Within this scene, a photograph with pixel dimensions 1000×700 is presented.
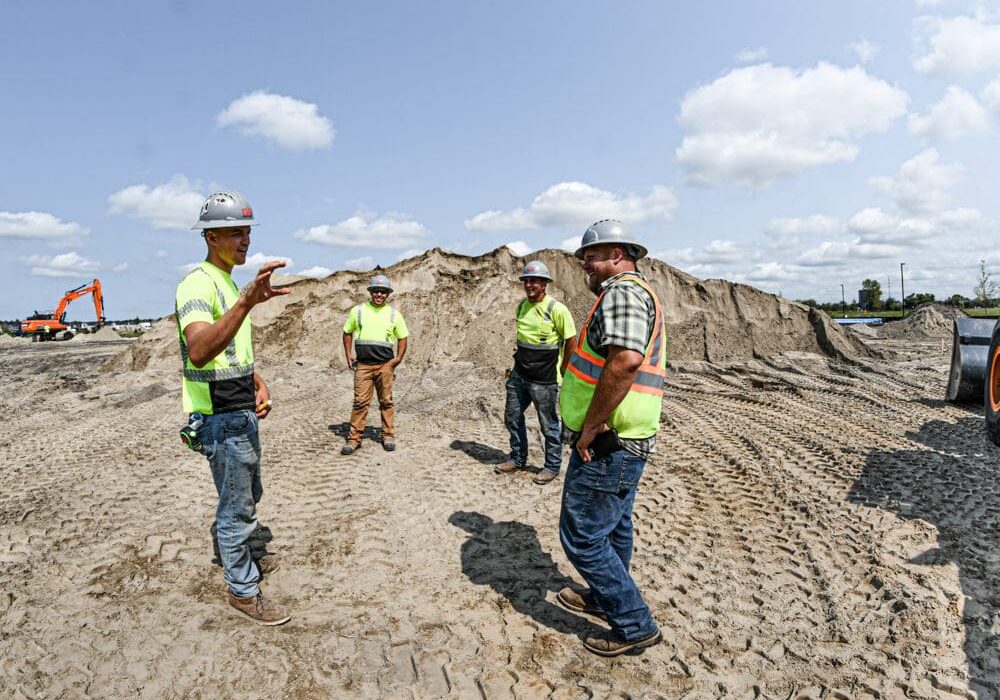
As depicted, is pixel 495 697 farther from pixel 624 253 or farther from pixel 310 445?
pixel 310 445

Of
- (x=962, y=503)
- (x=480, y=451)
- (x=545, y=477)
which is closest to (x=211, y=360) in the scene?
(x=545, y=477)

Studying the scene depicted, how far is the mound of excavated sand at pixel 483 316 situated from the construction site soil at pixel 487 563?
18.9ft

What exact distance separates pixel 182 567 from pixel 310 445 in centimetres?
321

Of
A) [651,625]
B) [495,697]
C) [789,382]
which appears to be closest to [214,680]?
[495,697]

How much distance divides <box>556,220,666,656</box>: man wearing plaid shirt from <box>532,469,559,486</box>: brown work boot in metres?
2.66

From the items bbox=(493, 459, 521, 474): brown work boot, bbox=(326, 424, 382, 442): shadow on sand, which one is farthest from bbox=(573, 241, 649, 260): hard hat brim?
bbox=(326, 424, 382, 442): shadow on sand

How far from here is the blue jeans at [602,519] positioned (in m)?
2.68

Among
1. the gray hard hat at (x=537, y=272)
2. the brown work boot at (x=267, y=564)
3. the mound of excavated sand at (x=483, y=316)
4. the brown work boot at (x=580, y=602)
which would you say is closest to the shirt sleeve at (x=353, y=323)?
the gray hard hat at (x=537, y=272)

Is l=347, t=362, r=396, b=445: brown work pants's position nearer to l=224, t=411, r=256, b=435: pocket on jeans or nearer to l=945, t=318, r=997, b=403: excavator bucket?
l=224, t=411, r=256, b=435: pocket on jeans

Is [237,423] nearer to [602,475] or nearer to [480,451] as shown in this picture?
[602,475]

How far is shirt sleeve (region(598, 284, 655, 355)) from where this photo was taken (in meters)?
2.46

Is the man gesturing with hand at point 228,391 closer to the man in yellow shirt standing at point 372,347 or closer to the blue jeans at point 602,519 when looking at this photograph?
the blue jeans at point 602,519

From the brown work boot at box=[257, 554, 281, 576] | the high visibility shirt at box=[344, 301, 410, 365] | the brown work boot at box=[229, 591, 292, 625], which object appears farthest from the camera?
the high visibility shirt at box=[344, 301, 410, 365]

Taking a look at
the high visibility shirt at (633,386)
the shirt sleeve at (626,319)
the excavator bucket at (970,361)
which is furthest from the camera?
the excavator bucket at (970,361)
